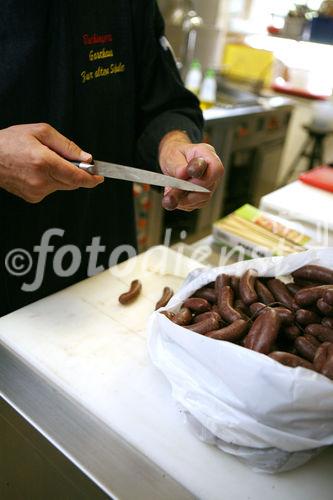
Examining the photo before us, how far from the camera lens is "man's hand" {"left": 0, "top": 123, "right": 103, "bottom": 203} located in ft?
2.60

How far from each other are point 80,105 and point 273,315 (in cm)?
74

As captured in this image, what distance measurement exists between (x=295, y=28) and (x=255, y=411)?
154 cm

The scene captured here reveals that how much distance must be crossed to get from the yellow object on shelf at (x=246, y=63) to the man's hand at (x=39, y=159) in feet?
10.6

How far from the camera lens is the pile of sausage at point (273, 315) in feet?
2.40

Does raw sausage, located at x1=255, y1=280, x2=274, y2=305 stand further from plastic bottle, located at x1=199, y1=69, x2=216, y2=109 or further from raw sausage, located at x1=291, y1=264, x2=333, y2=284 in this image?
plastic bottle, located at x1=199, y1=69, x2=216, y2=109

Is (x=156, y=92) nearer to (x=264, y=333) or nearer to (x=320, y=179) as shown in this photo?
(x=264, y=333)

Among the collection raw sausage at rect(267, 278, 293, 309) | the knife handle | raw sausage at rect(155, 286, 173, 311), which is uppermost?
the knife handle

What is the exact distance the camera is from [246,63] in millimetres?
3756

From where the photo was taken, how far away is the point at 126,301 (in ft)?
3.48

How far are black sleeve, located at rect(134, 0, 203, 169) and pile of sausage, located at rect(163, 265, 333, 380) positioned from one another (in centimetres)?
52

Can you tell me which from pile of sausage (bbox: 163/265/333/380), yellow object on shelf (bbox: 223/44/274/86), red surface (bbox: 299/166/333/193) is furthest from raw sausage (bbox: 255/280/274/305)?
yellow object on shelf (bbox: 223/44/274/86)

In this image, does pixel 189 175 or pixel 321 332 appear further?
pixel 189 175

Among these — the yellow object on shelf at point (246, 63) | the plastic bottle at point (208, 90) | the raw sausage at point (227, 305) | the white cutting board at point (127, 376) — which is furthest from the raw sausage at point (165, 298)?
the yellow object on shelf at point (246, 63)

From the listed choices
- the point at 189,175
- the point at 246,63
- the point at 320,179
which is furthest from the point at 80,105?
the point at 246,63
